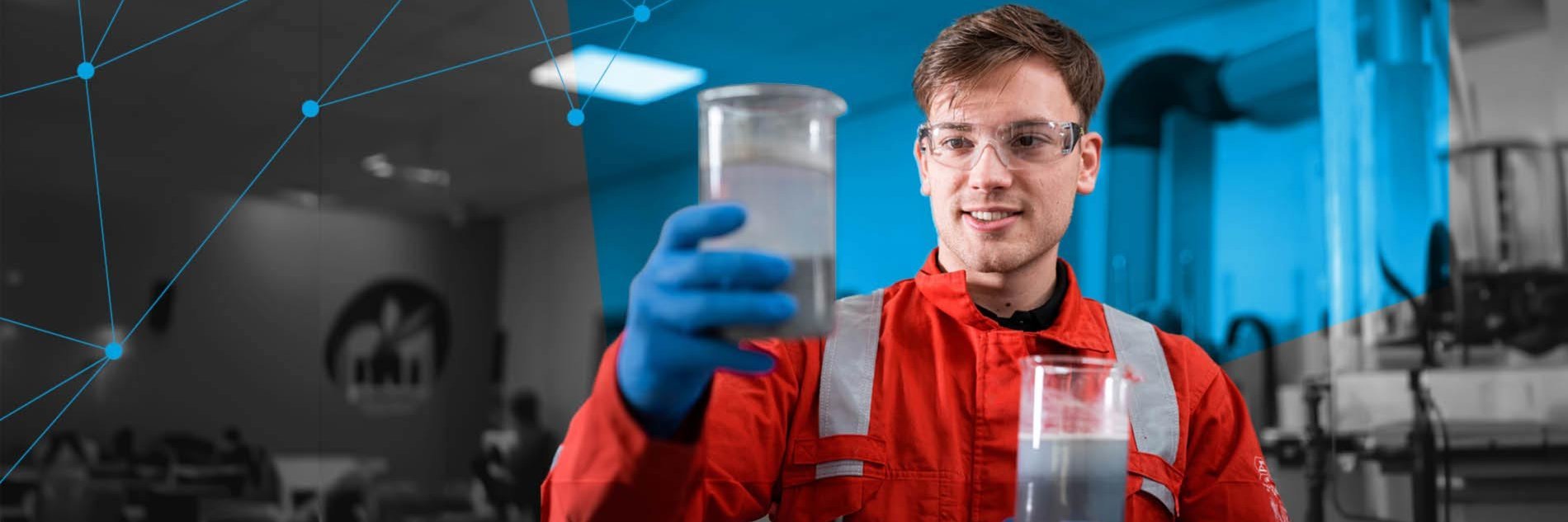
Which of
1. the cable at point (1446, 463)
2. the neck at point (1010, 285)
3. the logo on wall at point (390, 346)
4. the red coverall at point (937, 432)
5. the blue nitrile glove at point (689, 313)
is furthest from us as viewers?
the cable at point (1446, 463)

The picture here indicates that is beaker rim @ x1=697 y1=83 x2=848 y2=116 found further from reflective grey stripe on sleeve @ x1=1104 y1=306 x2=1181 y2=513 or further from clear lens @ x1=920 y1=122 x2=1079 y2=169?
reflective grey stripe on sleeve @ x1=1104 y1=306 x2=1181 y2=513

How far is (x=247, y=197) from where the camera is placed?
2547mm

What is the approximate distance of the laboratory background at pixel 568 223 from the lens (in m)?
2.49

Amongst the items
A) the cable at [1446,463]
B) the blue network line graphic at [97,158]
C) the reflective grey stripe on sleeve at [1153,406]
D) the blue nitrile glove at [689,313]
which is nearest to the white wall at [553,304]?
the blue network line graphic at [97,158]

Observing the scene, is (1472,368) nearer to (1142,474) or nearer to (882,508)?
(1142,474)

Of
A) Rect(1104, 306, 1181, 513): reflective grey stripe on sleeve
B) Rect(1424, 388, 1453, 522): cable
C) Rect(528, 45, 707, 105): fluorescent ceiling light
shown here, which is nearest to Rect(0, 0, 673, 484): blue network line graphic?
Rect(528, 45, 707, 105): fluorescent ceiling light

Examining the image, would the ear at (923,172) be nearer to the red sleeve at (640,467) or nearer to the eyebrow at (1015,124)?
the eyebrow at (1015,124)

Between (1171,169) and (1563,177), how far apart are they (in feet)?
3.25

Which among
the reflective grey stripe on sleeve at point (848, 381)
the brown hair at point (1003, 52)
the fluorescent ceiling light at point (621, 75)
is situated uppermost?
the fluorescent ceiling light at point (621, 75)

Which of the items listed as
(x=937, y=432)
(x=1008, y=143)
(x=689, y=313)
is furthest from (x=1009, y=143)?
(x=689, y=313)

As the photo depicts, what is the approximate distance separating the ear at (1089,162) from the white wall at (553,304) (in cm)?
126

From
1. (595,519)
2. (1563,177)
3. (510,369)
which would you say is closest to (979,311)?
(595,519)

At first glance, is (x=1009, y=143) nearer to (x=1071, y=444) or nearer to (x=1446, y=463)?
(x=1071, y=444)

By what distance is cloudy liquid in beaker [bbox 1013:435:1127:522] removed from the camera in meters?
1.23
